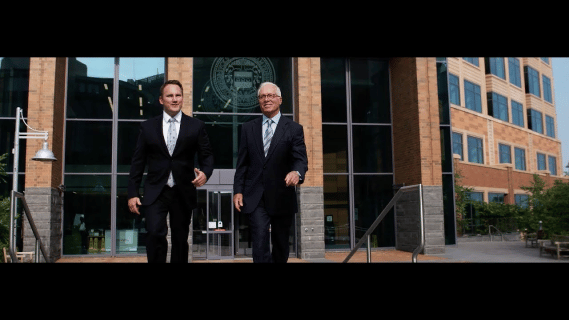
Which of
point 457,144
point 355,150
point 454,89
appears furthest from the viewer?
point 454,89

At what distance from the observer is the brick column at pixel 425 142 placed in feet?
61.5

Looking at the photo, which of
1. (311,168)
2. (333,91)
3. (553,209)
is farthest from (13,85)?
(553,209)

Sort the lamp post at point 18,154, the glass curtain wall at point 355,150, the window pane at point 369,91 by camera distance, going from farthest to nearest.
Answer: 1. the window pane at point 369,91
2. the glass curtain wall at point 355,150
3. the lamp post at point 18,154

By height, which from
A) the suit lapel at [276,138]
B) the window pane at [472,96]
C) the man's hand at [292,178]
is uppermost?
the window pane at [472,96]

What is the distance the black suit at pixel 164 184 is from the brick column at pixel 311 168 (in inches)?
503

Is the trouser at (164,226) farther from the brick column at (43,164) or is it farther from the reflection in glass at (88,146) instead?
the reflection in glass at (88,146)

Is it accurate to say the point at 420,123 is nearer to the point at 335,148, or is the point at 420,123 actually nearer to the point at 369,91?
the point at 369,91

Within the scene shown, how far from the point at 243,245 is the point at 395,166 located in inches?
251

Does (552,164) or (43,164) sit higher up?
(552,164)

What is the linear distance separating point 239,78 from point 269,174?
48.4 ft

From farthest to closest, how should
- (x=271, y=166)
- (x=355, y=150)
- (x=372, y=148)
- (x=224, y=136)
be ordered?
(x=372, y=148) → (x=355, y=150) → (x=224, y=136) → (x=271, y=166)

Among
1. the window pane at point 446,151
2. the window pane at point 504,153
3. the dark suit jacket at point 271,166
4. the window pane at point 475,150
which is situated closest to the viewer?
the dark suit jacket at point 271,166

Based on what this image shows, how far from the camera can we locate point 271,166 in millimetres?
4977

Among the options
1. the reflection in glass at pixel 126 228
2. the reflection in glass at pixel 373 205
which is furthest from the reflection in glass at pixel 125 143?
the reflection in glass at pixel 373 205
